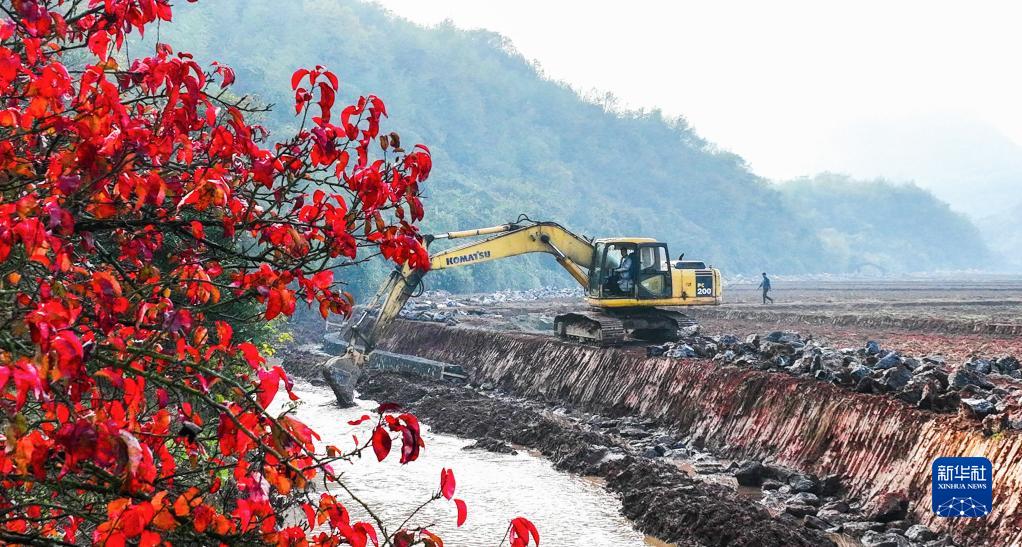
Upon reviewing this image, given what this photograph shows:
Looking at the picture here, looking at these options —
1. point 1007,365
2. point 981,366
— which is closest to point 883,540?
point 981,366

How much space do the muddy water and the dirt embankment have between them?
385mm

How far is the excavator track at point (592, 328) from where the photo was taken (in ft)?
81.3

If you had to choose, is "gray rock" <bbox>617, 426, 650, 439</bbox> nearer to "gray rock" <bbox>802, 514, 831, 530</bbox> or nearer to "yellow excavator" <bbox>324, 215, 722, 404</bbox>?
"yellow excavator" <bbox>324, 215, 722, 404</bbox>

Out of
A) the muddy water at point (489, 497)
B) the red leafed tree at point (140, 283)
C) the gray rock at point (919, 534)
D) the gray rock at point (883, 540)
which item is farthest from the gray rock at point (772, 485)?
the red leafed tree at point (140, 283)

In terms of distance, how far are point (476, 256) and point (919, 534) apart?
577 inches

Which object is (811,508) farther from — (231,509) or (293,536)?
(293,536)

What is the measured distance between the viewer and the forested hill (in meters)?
114

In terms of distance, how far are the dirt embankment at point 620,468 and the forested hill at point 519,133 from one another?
72.5 meters

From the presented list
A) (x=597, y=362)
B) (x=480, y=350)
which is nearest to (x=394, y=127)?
(x=480, y=350)

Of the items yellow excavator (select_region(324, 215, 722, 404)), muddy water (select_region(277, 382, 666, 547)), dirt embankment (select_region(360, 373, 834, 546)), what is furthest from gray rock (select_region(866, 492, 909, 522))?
yellow excavator (select_region(324, 215, 722, 404))

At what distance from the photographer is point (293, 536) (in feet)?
12.3

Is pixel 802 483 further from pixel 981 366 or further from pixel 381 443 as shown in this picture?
pixel 381 443

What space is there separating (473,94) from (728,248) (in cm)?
4201

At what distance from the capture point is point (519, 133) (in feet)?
Result: 427
